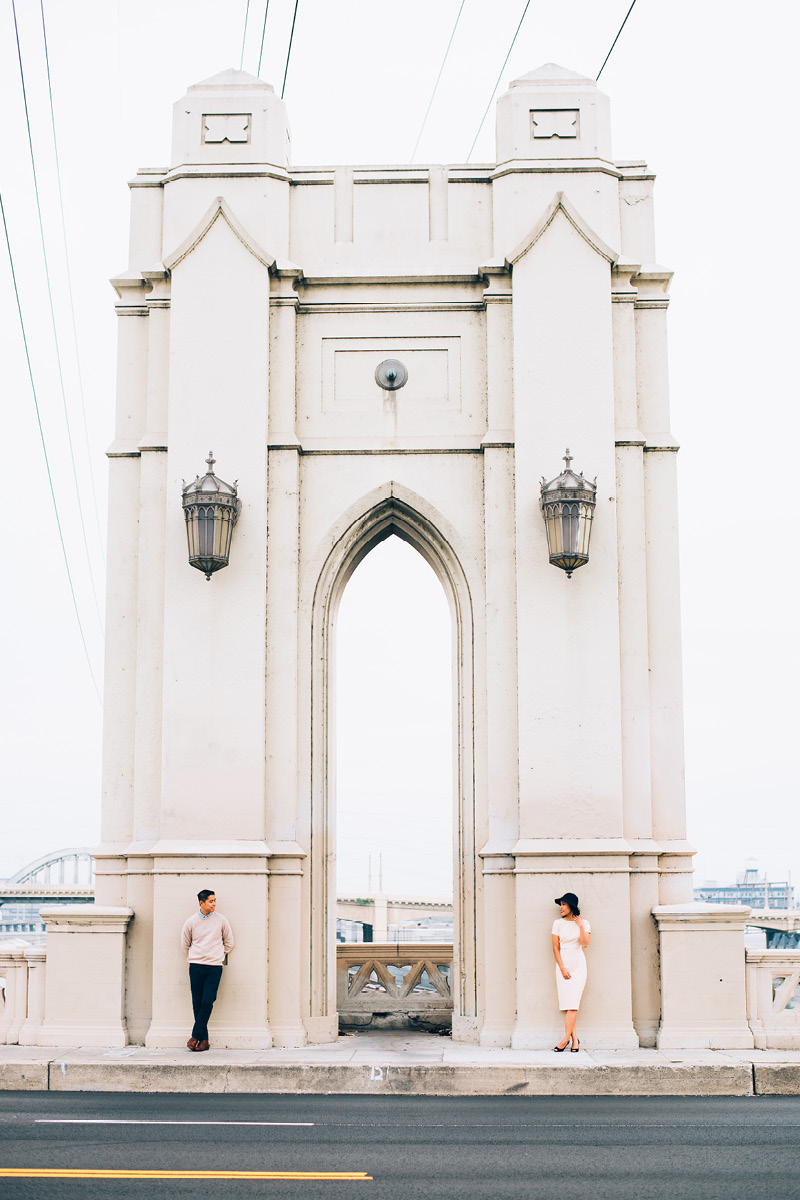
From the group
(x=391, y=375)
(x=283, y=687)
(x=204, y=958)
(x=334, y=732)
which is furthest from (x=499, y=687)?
(x=204, y=958)

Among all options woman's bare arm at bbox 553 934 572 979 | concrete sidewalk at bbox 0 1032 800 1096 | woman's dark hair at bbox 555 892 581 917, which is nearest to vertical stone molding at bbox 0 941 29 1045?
concrete sidewalk at bbox 0 1032 800 1096

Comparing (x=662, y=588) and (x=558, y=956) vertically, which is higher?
(x=662, y=588)

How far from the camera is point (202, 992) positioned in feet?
41.1

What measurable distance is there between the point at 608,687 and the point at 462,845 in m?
2.13

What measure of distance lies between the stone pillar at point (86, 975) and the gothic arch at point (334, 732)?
73.8 inches

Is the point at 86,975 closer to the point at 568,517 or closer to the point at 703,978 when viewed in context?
the point at 703,978

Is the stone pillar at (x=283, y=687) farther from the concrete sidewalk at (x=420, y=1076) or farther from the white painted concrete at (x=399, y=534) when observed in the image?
the concrete sidewalk at (x=420, y=1076)

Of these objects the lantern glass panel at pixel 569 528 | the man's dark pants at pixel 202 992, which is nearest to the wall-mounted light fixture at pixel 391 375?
the lantern glass panel at pixel 569 528

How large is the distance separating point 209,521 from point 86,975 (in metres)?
4.32

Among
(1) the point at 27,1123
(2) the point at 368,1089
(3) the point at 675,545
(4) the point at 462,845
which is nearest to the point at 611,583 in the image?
(3) the point at 675,545

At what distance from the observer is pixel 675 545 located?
1398cm

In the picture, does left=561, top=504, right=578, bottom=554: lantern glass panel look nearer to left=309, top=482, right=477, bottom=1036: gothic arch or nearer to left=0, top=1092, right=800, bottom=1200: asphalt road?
left=309, top=482, right=477, bottom=1036: gothic arch

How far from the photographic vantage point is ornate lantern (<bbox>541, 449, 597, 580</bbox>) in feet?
43.1

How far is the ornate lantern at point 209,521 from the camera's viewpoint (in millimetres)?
13344
